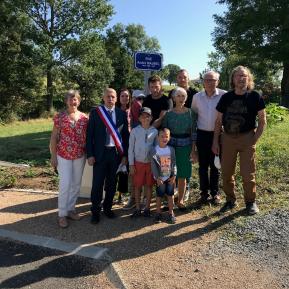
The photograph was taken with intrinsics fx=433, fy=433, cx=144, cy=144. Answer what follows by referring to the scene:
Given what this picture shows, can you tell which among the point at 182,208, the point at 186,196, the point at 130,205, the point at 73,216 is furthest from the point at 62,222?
the point at 186,196

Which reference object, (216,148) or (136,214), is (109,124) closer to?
(136,214)

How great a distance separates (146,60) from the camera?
7605mm

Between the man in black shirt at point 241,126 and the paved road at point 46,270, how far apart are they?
2.37m

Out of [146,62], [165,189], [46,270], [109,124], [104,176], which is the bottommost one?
[46,270]

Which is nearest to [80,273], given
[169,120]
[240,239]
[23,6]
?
[240,239]

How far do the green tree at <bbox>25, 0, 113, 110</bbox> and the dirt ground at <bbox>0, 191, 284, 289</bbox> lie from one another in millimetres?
32208

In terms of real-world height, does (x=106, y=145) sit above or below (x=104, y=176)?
above

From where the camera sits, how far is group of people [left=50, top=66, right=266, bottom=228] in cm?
583

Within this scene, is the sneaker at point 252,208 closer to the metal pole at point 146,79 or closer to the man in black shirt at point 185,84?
the man in black shirt at point 185,84

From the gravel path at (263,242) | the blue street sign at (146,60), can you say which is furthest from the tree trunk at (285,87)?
the gravel path at (263,242)

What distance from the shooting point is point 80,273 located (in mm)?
4539

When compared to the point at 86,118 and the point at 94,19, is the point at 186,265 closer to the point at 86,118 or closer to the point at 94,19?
the point at 86,118

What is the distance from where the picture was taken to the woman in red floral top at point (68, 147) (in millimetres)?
5840

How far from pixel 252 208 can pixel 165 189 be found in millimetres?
1250
